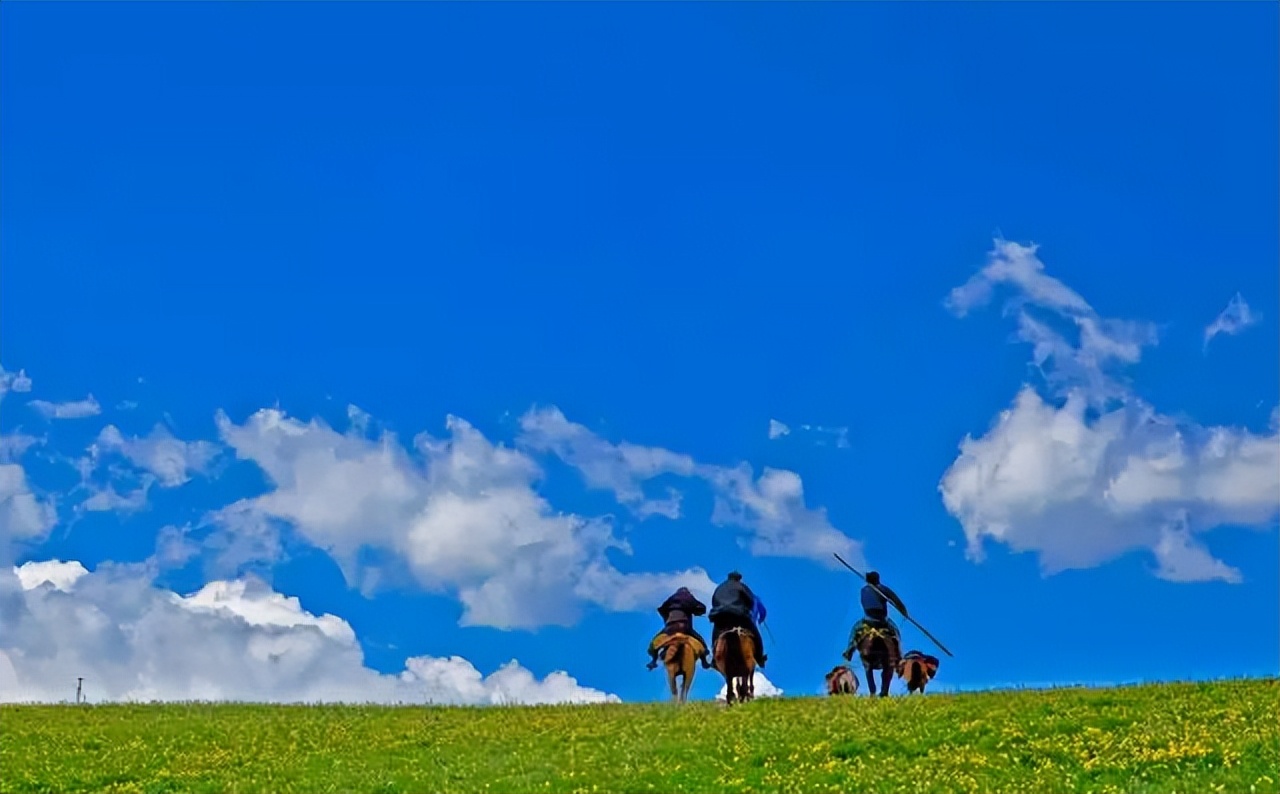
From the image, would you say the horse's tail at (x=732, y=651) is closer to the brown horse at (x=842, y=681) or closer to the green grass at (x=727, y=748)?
the green grass at (x=727, y=748)

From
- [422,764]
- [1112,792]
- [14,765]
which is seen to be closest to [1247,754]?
[1112,792]

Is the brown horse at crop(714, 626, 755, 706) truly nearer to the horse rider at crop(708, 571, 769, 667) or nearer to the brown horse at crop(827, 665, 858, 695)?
the horse rider at crop(708, 571, 769, 667)

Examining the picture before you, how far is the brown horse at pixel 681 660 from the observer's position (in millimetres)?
37188

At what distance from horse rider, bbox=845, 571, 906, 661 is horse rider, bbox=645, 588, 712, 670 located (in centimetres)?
421

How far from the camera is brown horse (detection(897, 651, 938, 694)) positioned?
139 ft

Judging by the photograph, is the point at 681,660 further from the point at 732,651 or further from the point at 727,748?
the point at 727,748

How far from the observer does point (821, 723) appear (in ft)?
93.4

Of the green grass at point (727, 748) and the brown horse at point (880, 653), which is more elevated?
the brown horse at point (880, 653)

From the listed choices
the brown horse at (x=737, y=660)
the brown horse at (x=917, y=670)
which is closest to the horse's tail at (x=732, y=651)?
the brown horse at (x=737, y=660)

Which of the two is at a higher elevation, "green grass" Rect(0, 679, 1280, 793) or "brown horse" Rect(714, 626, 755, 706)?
"brown horse" Rect(714, 626, 755, 706)

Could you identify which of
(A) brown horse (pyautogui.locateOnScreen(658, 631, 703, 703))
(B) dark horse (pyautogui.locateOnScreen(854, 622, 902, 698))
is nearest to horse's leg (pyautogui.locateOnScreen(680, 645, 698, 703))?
(A) brown horse (pyautogui.locateOnScreen(658, 631, 703, 703))

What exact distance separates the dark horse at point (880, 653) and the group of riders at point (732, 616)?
0.04 m

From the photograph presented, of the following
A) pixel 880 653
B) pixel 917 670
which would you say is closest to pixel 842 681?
pixel 917 670

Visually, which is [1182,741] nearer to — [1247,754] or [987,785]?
[1247,754]
